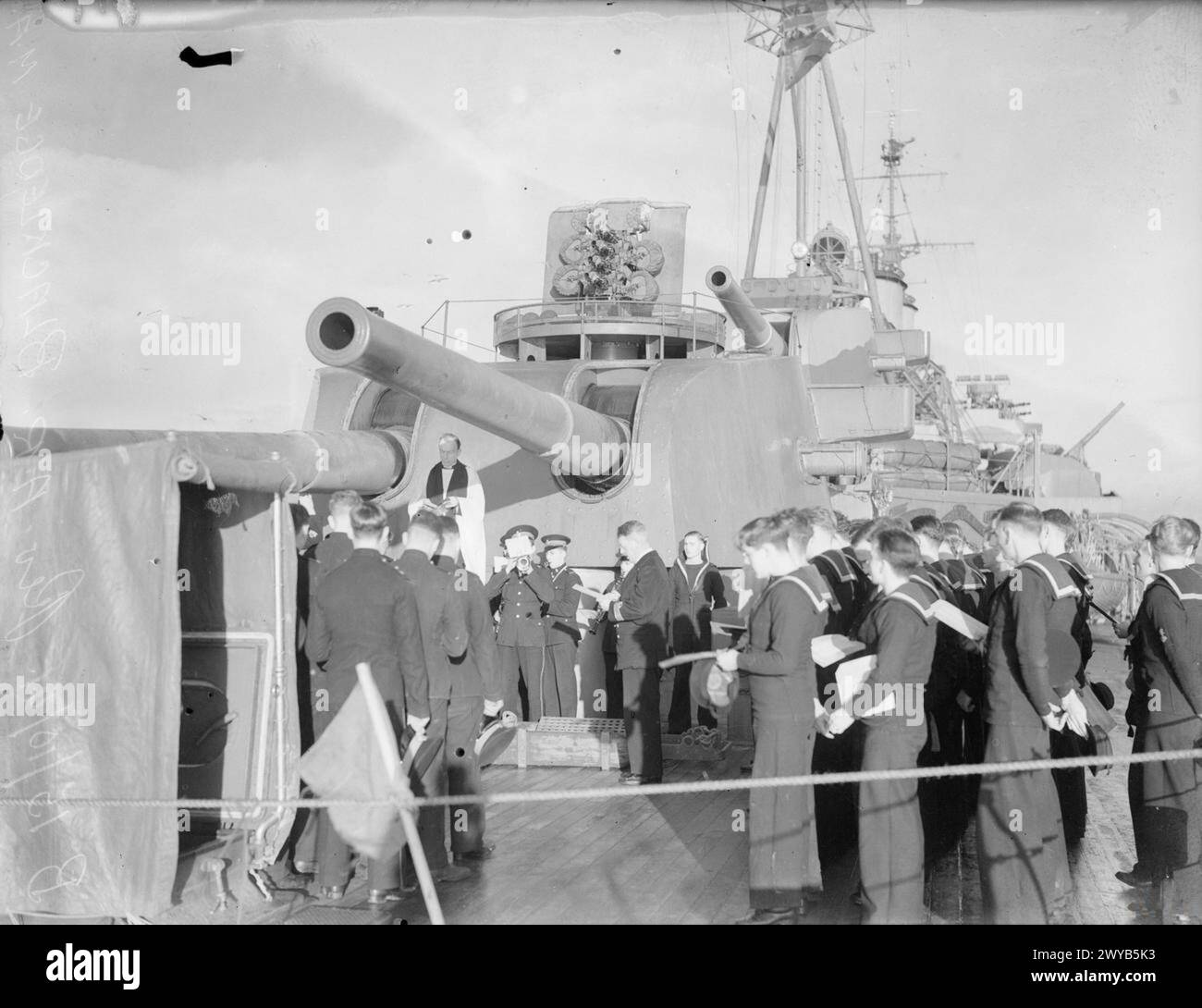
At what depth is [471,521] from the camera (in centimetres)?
880

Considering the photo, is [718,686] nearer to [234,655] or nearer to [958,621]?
[958,621]

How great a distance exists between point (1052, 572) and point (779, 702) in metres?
1.20

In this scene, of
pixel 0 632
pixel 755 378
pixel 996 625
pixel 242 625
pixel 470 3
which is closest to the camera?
pixel 0 632

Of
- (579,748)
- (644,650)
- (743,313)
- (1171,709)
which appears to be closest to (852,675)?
(1171,709)

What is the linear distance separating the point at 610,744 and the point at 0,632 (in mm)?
4417

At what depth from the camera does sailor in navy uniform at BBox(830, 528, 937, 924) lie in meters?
4.72

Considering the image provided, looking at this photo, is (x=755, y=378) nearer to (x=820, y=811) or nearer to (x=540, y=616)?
(x=540, y=616)

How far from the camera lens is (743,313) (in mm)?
9461

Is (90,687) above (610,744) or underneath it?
above

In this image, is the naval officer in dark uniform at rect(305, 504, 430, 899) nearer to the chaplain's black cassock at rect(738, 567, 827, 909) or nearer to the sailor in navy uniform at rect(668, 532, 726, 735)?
the chaplain's black cassock at rect(738, 567, 827, 909)

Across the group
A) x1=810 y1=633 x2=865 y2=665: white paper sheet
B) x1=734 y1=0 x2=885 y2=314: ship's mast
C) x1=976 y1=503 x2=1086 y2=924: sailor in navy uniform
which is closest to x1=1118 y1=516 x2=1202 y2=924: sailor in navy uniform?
x1=976 y1=503 x2=1086 y2=924: sailor in navy uniform

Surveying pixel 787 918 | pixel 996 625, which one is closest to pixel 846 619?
pixel 996 625

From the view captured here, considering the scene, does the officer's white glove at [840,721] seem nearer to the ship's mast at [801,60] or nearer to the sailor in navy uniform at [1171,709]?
the sailor in navy uniform at [1171,709]

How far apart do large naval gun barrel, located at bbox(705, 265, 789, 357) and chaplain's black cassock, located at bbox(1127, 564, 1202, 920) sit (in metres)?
4.00
